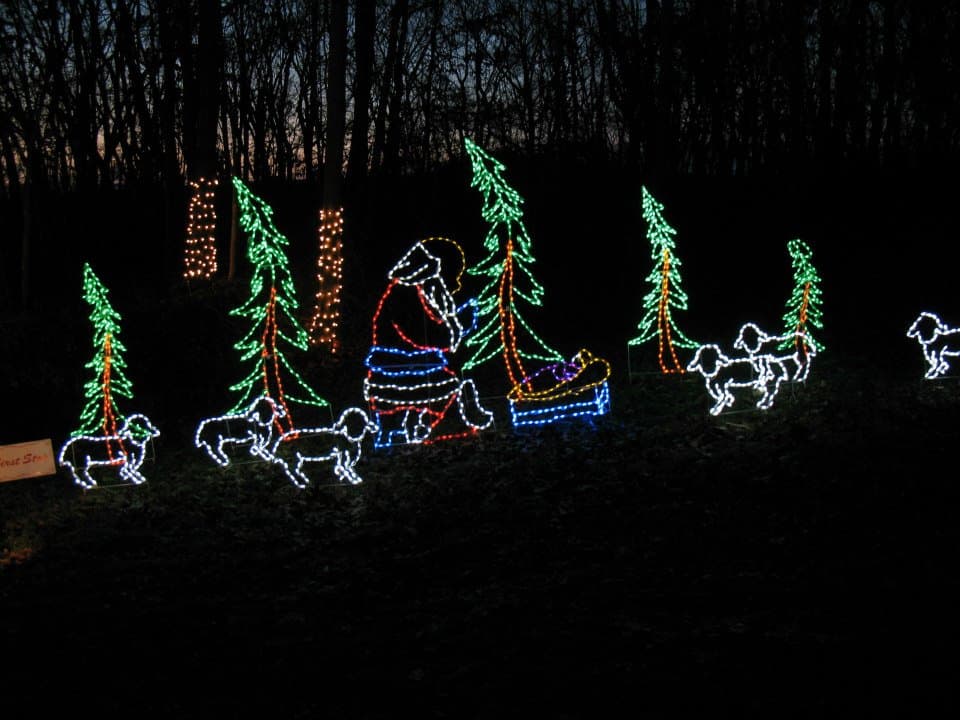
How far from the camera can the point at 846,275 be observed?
22.2 meters

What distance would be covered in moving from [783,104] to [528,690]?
22684 mm

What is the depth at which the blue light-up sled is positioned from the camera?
13219 mm

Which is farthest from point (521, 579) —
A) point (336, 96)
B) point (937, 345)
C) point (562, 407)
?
point (937, 345)

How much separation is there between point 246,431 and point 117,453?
5.91 ft

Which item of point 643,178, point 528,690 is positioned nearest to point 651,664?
point 528,690

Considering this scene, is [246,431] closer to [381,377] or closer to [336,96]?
[381,377]

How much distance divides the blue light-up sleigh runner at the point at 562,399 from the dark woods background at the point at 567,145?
16.2 ft

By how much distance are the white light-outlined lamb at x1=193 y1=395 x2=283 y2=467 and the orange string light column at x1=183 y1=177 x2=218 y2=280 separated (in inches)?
166

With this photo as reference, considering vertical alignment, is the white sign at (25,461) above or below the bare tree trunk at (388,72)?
below

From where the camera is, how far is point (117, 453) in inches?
474

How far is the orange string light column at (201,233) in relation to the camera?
16.7m

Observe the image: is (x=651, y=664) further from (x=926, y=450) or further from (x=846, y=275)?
(x=846, y=275)

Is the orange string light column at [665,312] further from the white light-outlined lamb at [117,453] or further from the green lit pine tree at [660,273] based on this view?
the white light-outlined lamb at [117,453]

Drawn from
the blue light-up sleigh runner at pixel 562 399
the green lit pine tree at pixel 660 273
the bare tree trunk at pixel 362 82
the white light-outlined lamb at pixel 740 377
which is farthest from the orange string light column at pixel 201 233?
the white light-outlined lamb at pixel 740 377
